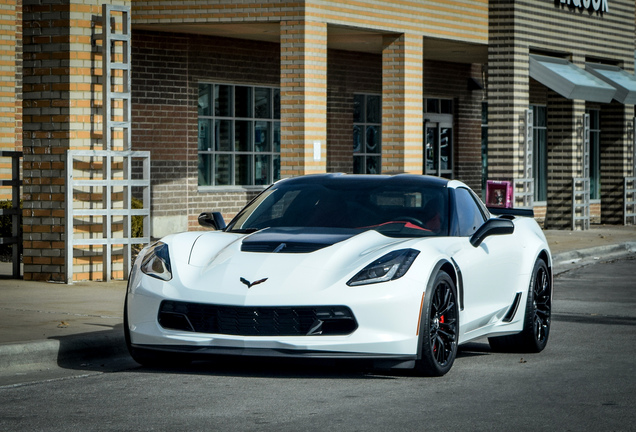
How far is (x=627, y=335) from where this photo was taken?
9.89m

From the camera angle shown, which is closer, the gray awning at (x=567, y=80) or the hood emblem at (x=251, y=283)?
the hood emblem at (x=251, y=283)

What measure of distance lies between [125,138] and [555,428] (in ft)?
26.9

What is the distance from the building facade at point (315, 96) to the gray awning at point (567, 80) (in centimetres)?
4

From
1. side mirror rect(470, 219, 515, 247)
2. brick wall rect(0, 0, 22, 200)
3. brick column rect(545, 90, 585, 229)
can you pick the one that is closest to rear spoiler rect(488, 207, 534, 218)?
side mirror rect(470, 219, 515, 247)

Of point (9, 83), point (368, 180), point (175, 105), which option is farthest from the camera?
point (175, 105)

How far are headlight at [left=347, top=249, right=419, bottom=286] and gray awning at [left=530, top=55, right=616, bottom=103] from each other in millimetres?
16410

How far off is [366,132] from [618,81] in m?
5.51

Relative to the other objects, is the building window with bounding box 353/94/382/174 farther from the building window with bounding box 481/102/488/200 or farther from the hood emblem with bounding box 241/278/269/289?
the hood emblem with bounding box 241/278/269/289

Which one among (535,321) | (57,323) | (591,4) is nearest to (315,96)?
(57,323)

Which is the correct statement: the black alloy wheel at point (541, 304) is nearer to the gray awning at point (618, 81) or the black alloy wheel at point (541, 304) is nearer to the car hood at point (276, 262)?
the car hood at point (276, 262)

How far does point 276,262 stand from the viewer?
7254mm

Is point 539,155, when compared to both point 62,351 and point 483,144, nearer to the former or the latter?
point 483,144

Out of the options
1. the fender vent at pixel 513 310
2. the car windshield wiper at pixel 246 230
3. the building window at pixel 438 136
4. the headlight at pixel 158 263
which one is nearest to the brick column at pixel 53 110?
the car windshield wiper at pixel 246 230

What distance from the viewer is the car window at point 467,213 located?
8.39m
